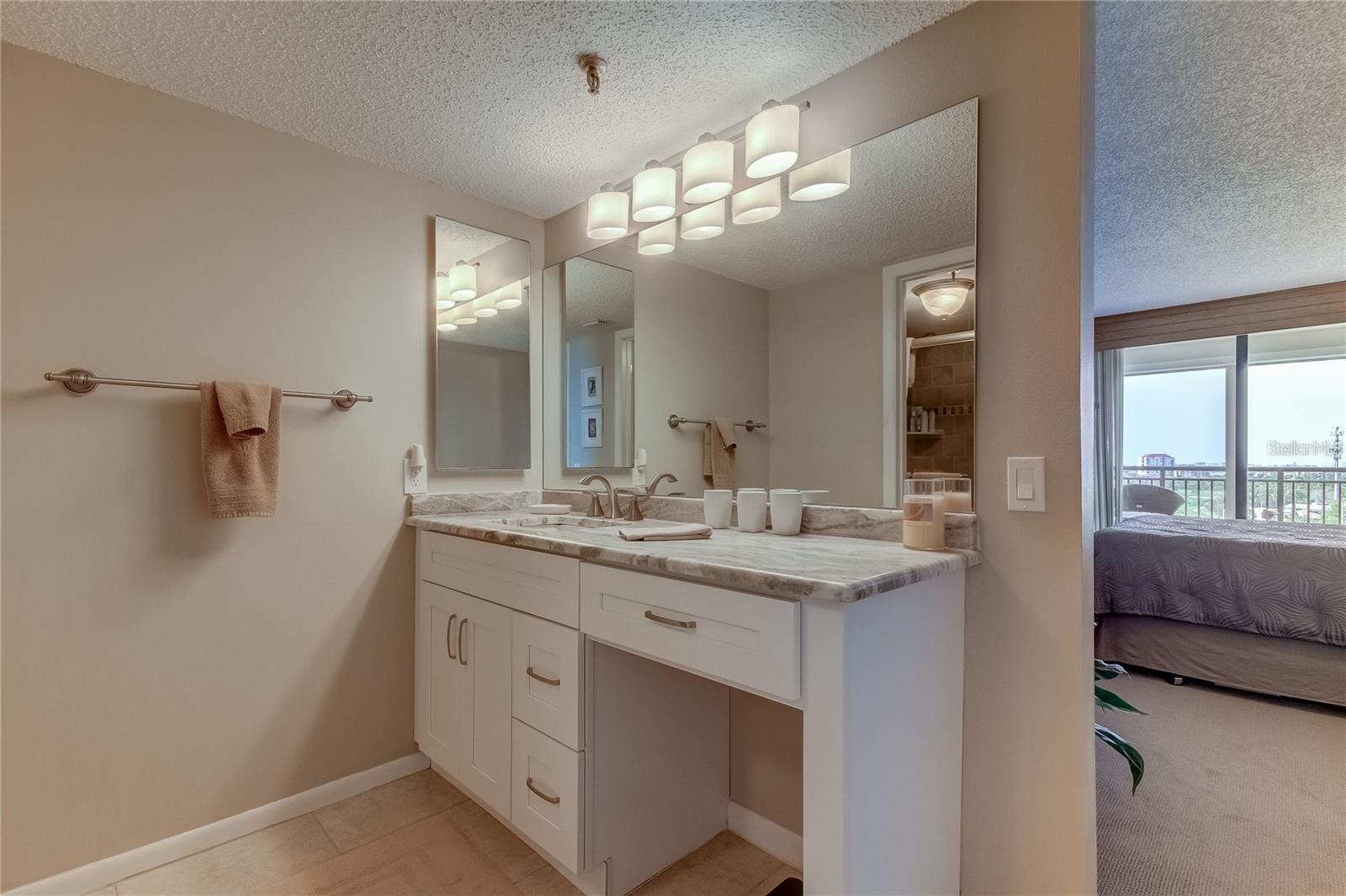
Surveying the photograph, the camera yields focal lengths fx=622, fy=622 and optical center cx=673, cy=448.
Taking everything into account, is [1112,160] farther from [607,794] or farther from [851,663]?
[607,794]

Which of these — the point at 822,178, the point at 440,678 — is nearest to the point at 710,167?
the point at 822,178

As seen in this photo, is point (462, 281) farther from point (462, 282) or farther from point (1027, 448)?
point (1027, 448)

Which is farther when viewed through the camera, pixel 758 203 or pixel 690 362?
pixel 690 362

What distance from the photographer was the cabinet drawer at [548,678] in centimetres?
154

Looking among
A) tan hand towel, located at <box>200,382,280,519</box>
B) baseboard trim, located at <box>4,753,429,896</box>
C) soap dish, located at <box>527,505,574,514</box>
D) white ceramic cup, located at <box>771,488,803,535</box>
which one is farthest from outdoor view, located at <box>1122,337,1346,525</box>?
tan hand towel, located at <box>200,382,280,519</box>

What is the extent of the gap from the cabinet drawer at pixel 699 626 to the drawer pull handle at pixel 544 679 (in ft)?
0.58

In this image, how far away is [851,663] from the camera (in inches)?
42.7

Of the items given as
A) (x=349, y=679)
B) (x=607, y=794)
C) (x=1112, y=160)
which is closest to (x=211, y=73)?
(x=349, y=679)

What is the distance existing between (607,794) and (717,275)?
5.15ft

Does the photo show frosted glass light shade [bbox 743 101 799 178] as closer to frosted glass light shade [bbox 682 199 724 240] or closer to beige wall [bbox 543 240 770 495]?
frosted glass light shade [bbox 682 199 724 240]

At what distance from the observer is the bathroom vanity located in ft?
3.63

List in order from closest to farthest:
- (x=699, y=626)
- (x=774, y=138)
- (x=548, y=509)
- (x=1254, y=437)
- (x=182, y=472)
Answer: (x=699, y=626), (x=774, y=138), (x=182, y=472), (x=548, y=509), (x=1254, y=437)

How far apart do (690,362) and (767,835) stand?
1.49 meters

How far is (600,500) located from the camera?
7.68 ft
